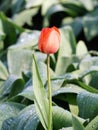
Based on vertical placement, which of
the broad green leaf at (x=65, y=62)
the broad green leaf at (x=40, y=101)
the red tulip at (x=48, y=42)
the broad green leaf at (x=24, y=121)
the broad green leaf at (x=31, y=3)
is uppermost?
the red tulip at (x=48, y=42)

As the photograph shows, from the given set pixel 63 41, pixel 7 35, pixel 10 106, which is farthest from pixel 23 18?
pixel 10 106

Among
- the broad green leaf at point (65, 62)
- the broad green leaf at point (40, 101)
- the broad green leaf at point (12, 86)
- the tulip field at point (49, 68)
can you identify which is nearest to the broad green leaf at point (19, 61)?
the tulip field at point (49, 68)

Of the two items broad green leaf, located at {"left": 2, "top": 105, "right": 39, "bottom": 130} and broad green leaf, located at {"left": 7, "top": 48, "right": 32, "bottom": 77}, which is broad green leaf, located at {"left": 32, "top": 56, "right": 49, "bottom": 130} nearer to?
broad green leaf, located at {"left": 2, "top": 105, "right": 39, "bottom": 130}

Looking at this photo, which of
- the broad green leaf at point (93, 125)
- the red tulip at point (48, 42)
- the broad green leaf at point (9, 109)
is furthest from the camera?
the broad green leaf at point (9, 109)

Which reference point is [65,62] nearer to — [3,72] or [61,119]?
[3,72]

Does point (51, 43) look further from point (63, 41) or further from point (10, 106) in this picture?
point (63, 41)

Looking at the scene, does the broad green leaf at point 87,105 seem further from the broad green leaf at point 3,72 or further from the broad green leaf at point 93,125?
the broad green leaf at point 3,72

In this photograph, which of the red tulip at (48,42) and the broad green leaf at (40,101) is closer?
the red tulip at (48,42)
